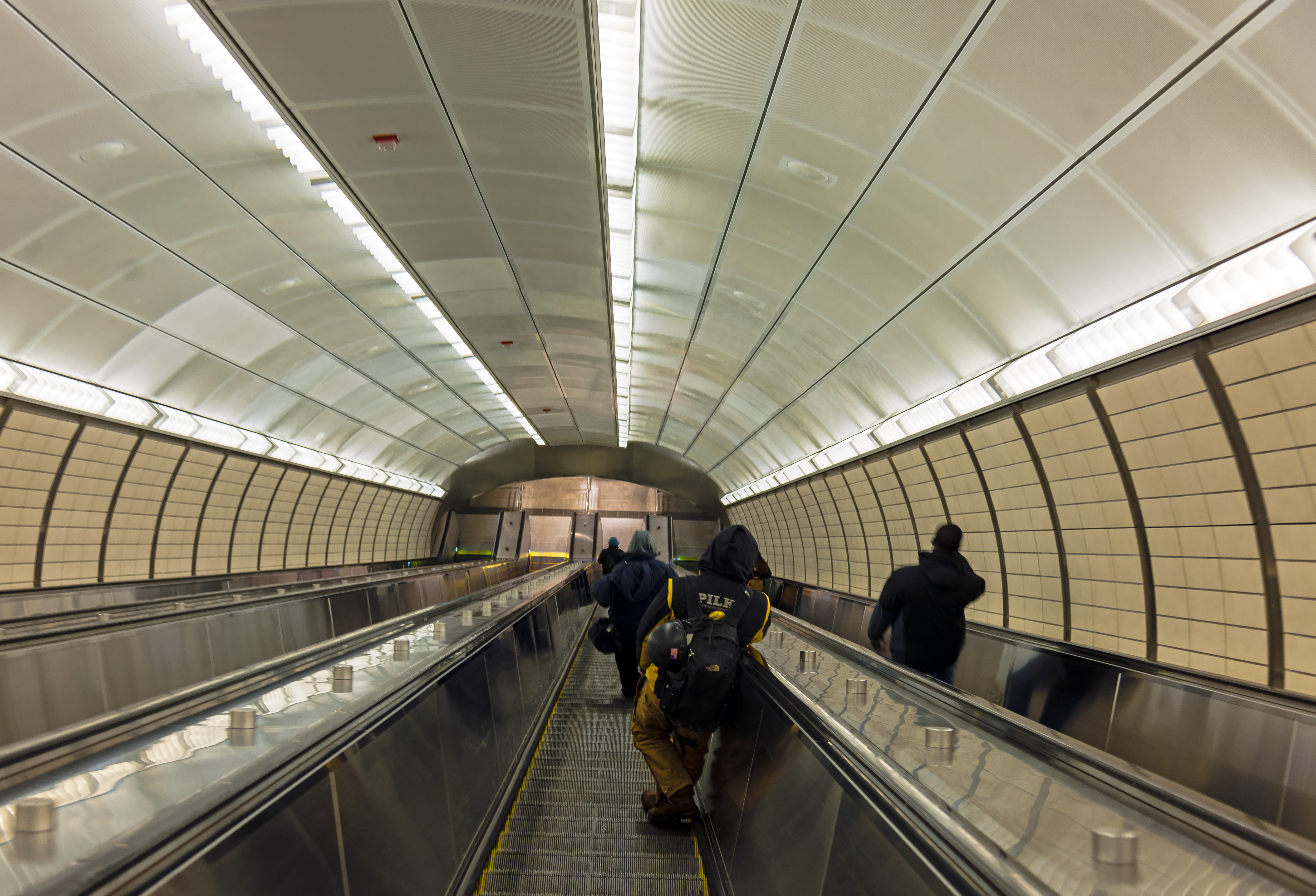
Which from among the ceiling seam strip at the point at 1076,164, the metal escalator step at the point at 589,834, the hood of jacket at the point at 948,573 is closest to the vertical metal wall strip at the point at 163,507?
the ceiling seam strip at the point at 1076,164

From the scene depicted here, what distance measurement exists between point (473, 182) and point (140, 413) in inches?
341

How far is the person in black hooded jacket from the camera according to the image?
5.64 metres

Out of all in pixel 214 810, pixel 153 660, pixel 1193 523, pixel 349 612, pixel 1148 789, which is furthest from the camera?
pixel 349 612

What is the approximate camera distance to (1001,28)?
4805mm

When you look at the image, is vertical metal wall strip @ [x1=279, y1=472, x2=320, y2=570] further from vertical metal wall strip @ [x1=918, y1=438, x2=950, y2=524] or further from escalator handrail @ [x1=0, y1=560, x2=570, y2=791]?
escalator handrail @ [x1=0, y1=560, x2=570, y2=791]

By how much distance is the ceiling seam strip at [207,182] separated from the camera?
5901mm

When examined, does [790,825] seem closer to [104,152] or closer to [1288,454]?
[1288,454]

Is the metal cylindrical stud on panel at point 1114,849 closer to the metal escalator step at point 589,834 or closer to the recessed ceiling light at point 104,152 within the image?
the metal escalator step at point 589,834

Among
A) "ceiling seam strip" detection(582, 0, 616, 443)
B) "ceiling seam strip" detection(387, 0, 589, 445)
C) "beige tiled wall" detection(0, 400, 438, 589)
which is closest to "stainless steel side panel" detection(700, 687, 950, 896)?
"ceiling seam strip" detection(582, 0, 616, 443)

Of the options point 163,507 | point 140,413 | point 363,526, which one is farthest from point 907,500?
point 363,526

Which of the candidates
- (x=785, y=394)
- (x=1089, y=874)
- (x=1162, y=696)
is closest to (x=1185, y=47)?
(x=1162, y=696)

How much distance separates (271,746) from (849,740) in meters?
1.84

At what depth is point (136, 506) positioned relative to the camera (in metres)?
14.9

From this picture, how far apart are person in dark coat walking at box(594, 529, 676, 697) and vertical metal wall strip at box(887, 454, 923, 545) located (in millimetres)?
7777
